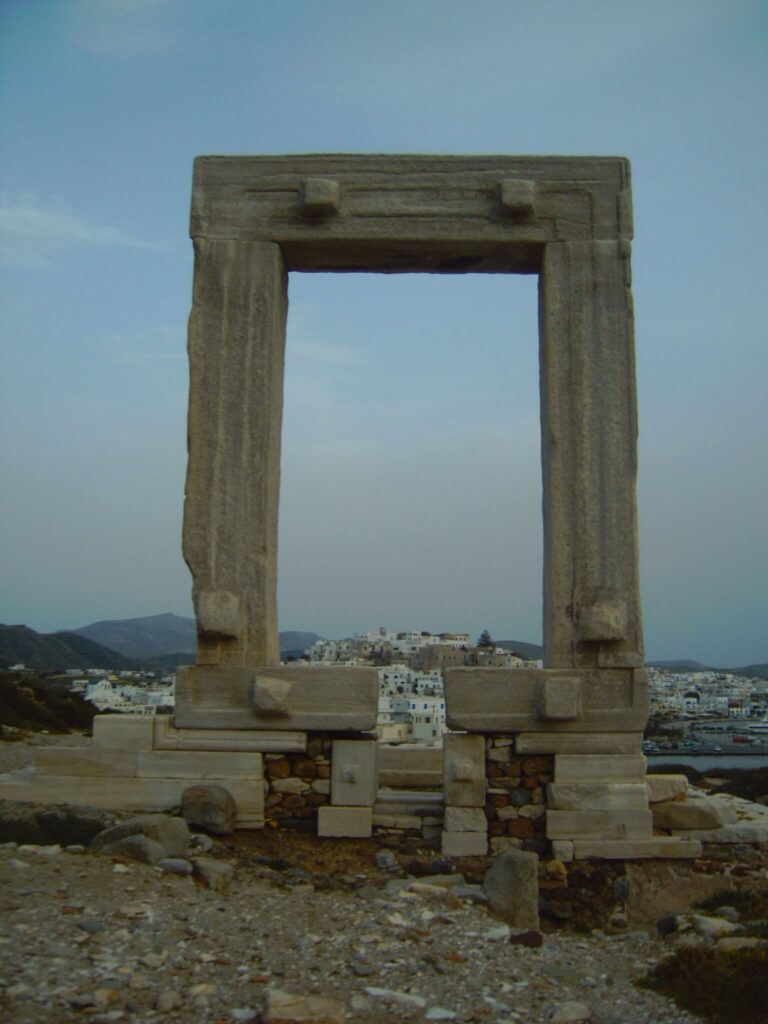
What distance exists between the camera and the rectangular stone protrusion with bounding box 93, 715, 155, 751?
7.83 m

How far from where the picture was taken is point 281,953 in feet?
17.0

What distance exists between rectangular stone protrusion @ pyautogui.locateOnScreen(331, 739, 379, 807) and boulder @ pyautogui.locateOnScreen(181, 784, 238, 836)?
747 millimetres

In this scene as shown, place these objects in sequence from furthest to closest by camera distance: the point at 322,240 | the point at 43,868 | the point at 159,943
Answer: the point at 322,240 → the point at 43,868 → the point at 159,943

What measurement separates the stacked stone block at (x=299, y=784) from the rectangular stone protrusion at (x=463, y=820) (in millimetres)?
886

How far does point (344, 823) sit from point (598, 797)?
5.92 feet

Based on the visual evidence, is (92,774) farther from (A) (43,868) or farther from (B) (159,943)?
(B) (159,943)

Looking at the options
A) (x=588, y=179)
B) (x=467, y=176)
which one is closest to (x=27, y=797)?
(x=467, y=176)

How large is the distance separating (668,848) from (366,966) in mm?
3120

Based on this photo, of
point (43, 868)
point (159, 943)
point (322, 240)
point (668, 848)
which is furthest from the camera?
point (322, 240)

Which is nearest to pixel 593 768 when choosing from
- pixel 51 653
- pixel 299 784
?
→ pixel 299 784

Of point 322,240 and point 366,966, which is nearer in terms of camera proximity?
point 366,966

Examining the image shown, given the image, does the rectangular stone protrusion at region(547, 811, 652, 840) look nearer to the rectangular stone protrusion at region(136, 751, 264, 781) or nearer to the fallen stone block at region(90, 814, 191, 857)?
the rectangular stone protrusion at region(136, 751, 264, 781)

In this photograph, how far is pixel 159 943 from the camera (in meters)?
5.04

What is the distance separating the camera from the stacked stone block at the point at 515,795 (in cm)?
763
